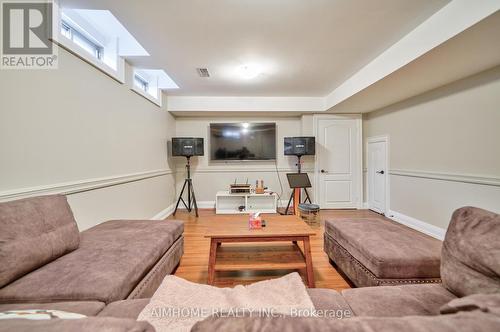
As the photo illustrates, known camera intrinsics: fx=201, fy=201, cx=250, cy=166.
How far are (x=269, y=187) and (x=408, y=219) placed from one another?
2.56 metres

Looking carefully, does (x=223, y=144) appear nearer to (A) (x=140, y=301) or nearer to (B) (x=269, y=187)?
(B) (x=269, y=187)

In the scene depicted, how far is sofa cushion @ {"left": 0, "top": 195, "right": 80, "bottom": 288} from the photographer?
0.99m

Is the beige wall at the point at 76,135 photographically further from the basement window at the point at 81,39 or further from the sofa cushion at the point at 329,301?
the sofa cushion at the point at 329,301

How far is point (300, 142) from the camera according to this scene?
13.4 feet

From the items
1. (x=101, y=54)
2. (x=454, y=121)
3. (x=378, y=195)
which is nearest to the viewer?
(x=101, y=54)

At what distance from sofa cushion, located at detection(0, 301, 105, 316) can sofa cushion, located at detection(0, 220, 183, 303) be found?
2.3 inches

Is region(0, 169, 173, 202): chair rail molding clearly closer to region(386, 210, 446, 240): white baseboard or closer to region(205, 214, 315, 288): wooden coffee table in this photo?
region(205, 214, 315, 288): wooden coffee table

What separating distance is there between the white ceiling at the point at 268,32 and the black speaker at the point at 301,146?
1.29 metres

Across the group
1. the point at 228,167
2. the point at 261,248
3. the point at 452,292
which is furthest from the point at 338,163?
the point at 452,292

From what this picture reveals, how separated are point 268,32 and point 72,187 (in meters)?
2.35

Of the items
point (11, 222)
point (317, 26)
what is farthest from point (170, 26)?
point (11, 222)

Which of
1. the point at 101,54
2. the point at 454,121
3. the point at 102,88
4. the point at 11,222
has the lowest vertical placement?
the point at 11,222

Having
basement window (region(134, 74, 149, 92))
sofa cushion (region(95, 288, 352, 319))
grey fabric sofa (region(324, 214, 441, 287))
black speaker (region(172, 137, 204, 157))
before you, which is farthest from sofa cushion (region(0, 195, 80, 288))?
black speaker (region(172, 137, 204, 157))

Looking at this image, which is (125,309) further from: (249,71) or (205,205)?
(205,205)
